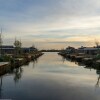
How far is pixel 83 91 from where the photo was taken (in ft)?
76.1

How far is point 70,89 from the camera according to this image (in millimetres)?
24391

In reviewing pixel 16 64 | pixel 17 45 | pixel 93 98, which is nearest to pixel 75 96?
pixel 93 98

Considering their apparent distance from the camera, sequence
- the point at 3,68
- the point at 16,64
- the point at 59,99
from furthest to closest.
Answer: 1. the point at 16,64
2. the point at 3,68
3. the point at 59,99

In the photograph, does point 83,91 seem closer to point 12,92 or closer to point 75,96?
point 75,96

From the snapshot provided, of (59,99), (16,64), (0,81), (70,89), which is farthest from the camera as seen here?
(16,64)

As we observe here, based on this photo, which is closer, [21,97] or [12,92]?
[21,97]

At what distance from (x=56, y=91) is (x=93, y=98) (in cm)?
386

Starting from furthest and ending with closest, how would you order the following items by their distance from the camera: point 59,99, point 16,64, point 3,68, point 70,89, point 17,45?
point 17,45
point 16,64
point 3,68
point 70,89
point 59,99

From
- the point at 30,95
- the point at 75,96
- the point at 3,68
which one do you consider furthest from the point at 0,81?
the point at 75,96

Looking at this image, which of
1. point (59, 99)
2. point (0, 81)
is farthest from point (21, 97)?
point (0, 81)

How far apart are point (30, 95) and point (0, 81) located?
8.55 metres

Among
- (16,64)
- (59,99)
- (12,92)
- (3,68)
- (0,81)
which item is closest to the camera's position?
(59,99)

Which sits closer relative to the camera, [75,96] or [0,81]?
[75,96]

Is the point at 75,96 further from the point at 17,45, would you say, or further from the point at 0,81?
the point at 17,45
